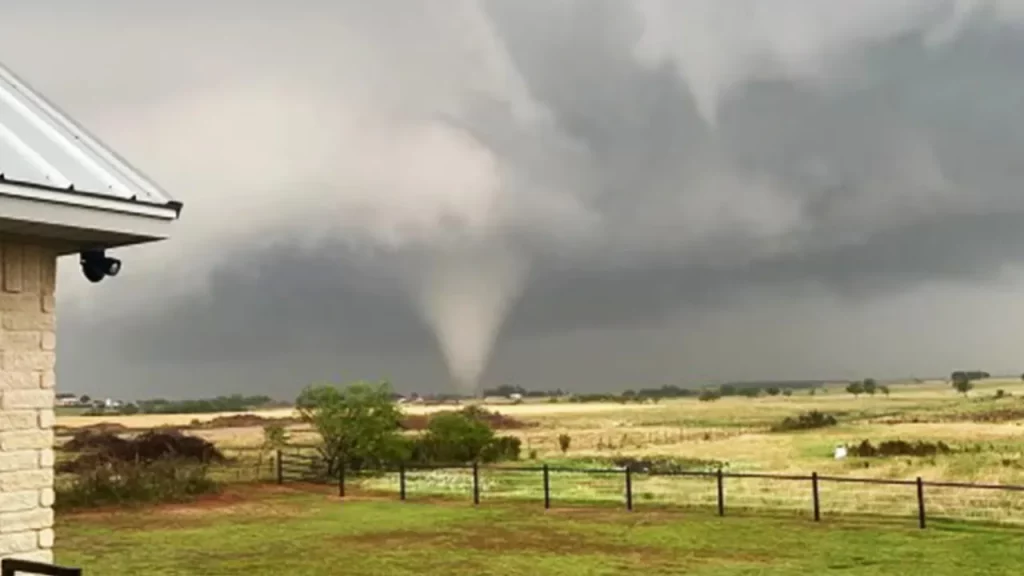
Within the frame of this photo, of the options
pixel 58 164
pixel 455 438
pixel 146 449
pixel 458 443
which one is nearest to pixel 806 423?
pixel 458 443

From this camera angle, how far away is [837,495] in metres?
20.0

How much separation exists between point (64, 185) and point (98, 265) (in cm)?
104

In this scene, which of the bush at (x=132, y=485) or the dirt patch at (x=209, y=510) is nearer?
the dirt patch at (x=209, y=510)

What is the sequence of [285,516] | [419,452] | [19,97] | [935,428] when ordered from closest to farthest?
1. [19,97]
2. [285,516]
3. [419,452]
4. [935,428]

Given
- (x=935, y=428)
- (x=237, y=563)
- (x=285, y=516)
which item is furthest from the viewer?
(x=935, y=428)

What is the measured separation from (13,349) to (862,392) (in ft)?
518

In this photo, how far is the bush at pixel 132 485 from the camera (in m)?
23.1

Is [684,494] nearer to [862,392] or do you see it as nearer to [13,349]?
[13,349]

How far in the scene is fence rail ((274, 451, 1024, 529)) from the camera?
1579 cm

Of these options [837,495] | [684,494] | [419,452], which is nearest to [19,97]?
[684,494]

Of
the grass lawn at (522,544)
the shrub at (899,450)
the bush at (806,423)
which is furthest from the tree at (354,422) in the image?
the bush at (806,423)

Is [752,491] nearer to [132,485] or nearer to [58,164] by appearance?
[132,485]

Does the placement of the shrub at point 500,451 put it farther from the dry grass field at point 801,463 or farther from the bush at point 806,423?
the bush at point 806,423

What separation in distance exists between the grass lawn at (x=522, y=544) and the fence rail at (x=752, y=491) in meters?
0.79
